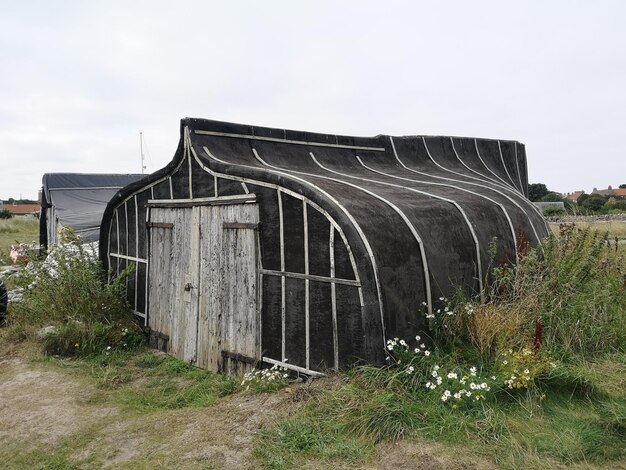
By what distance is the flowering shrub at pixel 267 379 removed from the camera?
5336mm

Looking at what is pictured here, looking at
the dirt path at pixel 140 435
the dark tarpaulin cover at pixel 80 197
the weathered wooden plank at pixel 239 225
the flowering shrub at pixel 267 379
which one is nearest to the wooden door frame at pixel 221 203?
the weathered wooden plank at pixel 239 225

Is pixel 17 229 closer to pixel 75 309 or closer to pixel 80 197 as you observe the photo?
pixel 80 197

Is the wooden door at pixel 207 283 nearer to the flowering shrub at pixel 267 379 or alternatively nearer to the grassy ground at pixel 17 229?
the flowering shrub at pixel 267 379

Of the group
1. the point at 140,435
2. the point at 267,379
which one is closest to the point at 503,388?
the point at 267,379

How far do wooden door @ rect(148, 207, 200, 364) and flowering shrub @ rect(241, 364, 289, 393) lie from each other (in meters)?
1.57

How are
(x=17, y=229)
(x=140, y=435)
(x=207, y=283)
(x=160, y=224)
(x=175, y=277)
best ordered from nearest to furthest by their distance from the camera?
1. (x=140, y=435)
2. (x=207, y=283)
3. (x=175, y=277)
4. (x=160, y=224)
5. (x=17, y=229)

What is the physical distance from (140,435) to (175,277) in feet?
9.82

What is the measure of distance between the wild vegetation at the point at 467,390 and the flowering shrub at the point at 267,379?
15mm

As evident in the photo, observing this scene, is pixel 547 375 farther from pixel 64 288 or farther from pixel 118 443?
pixel 64 288

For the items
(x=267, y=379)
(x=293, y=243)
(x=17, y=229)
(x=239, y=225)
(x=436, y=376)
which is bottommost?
(x=267, y=379)

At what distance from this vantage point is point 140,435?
4703 mm

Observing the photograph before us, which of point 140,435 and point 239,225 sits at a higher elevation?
point 239,225

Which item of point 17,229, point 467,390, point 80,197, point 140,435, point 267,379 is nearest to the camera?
point 467,390

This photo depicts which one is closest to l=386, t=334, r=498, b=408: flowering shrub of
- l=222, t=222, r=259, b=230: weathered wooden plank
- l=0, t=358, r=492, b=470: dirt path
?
l=0, t=358, r=492, b=470: dirt path
